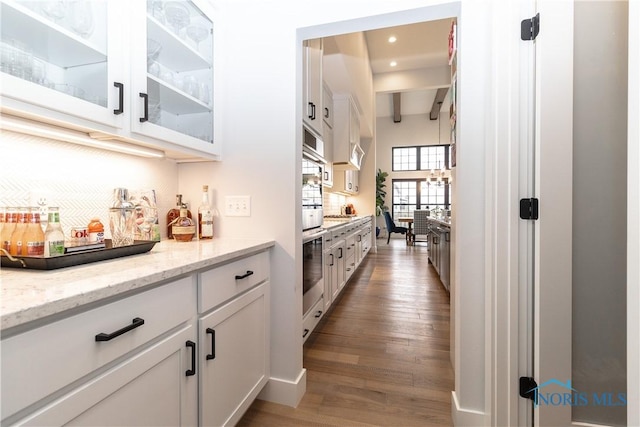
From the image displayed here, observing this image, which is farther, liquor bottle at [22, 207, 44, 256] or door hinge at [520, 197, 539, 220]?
door hinge at [520, 197, 539, 220]

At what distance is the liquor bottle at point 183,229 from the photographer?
1624mm

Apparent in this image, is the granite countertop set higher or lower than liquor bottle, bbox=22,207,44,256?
lower

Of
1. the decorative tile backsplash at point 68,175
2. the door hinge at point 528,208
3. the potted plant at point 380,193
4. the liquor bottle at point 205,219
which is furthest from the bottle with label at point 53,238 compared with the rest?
the potted plant at point 380,193

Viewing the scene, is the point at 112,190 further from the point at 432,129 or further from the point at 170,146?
the point at 432,129

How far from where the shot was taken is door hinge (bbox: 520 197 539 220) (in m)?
1.29

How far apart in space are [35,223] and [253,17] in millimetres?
1493

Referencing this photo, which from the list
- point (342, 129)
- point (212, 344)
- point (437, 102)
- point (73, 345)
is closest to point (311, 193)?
point (212, 344)

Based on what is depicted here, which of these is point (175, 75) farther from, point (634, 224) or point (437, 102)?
Result: point (437, 102)

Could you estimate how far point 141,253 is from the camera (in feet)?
4.05

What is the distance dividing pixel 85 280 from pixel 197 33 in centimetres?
142

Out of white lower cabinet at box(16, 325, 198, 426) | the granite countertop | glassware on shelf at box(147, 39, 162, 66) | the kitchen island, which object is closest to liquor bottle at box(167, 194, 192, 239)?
the kitchen island

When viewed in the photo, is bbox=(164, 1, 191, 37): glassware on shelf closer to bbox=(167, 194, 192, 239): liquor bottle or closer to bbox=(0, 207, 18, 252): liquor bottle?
bbox=(167, 194, 192, 239): liquor bottle

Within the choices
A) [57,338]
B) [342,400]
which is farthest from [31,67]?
[342,400]

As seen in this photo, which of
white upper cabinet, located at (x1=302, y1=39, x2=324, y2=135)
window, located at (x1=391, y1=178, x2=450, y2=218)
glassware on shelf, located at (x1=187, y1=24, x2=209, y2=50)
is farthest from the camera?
window, located at (x1=391, y1=178, x2=450, y2=218)
